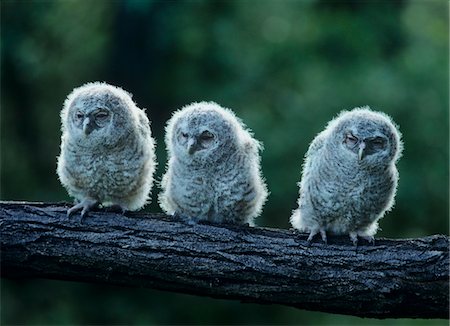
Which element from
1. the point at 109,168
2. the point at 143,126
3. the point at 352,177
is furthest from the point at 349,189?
the point at 109,168

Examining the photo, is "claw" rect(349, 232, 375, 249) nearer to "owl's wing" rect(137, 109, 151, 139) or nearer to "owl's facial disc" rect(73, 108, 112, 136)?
"owl's wing" rect(137, 109, 151, 139)

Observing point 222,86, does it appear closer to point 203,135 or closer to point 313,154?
point 313,154

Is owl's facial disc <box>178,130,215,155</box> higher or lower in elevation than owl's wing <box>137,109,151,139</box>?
lower

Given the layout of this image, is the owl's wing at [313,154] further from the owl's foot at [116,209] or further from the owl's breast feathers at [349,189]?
the owl's foot at [116,209]

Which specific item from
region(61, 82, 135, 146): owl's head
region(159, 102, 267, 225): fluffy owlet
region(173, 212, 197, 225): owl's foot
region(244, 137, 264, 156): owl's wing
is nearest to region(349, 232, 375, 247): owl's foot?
region(159, 102, 267, 225): fluffy owlet

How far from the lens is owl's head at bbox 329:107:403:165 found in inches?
144

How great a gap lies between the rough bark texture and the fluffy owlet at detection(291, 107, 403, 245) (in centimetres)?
17

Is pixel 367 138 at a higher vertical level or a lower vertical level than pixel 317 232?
higher

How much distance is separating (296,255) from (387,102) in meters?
3.75

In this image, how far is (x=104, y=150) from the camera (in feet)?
12.3

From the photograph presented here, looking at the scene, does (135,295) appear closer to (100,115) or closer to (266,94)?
(266,94)

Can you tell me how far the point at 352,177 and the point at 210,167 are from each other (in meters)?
0.67

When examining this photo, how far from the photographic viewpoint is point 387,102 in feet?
22.9

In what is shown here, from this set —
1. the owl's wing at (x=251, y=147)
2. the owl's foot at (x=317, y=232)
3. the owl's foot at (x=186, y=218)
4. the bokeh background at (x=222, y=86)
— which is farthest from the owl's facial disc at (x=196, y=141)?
the bokeh background at (x=222, y=86)
